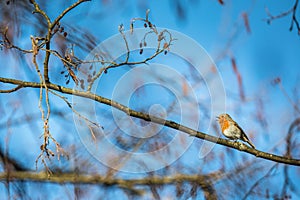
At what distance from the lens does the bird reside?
2.91m

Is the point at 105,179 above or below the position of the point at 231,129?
below

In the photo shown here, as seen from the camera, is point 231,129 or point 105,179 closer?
point 105,179

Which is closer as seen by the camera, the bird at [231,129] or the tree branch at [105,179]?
the tree branch at [105,179]

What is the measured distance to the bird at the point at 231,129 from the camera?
2.91 metres

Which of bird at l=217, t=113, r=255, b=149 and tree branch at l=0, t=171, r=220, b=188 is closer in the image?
tree branch at l=0, t=171, r=220, b=188

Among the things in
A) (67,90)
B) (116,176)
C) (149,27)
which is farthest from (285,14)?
(116,176)

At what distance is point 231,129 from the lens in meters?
3.04

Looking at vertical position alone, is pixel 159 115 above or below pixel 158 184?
above

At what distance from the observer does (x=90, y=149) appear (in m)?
2.41

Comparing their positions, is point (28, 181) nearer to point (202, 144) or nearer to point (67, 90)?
point (67, 90)

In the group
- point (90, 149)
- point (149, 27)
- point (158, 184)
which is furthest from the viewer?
point (158, 184)

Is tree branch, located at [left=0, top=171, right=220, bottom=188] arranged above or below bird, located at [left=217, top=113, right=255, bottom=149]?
below

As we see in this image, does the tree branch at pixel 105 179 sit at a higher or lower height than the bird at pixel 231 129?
lower

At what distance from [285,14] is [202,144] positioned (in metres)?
0.85
